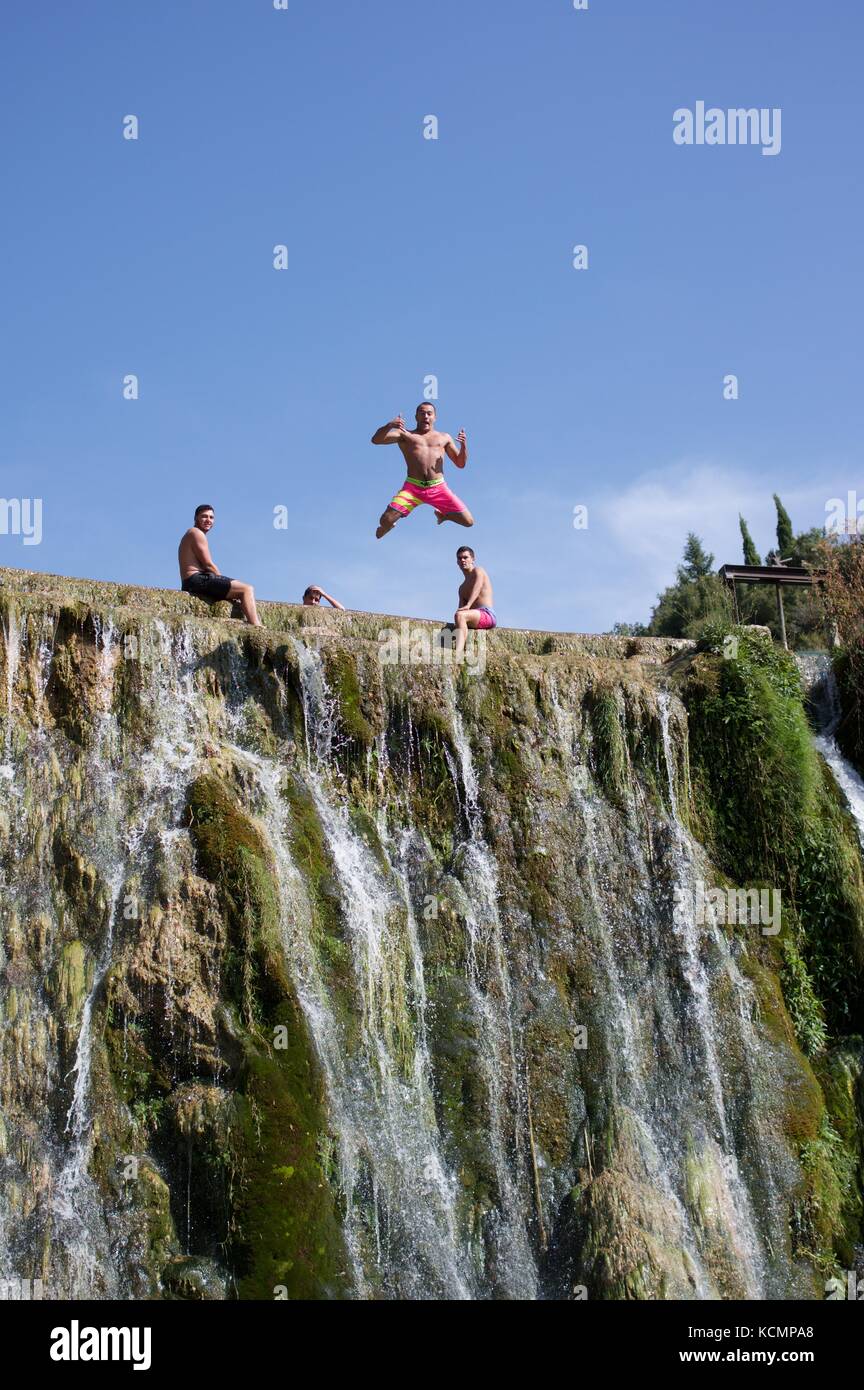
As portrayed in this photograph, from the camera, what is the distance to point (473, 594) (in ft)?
58.0

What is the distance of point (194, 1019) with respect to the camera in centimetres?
1287

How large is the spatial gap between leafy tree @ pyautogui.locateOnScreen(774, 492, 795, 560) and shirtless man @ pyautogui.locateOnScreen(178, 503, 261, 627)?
25.5 meters

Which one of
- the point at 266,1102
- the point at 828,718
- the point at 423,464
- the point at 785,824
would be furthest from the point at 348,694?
the point at 828,718

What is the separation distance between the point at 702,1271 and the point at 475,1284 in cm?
211

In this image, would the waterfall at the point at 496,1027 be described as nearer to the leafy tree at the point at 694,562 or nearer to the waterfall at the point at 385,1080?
the waterfall at the point at 385,1080

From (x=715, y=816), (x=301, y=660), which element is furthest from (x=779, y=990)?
(x=301, y=660)

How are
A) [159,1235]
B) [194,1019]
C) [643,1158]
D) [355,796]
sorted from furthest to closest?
1. [355,796]
2. [643,1158]
3. [194,1019]
4. [159,1235]

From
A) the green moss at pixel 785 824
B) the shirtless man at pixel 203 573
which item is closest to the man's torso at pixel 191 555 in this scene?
the shirtless man at pixel 203 573

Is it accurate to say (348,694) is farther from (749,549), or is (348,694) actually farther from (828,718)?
(749,549)

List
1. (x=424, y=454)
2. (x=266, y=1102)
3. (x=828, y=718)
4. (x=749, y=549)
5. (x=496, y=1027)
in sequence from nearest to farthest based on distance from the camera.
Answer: (x=266, y=1102)
(x=496, y=1027)
(x=424, y=454)
(x=828, y=718)
(x=749, y=549)

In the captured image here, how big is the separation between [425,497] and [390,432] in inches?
34.0
